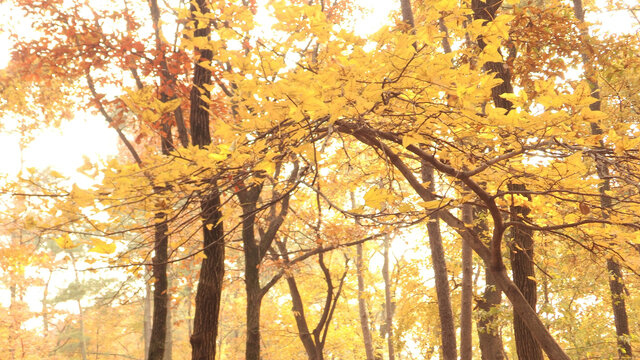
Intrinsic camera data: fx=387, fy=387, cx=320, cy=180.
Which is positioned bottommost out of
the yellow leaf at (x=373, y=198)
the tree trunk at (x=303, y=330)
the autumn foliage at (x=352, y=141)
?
the tree trunk at (x=303, y=330)

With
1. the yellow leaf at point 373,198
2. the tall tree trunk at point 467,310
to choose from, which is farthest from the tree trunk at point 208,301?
the tall tree trunk at point 467,310

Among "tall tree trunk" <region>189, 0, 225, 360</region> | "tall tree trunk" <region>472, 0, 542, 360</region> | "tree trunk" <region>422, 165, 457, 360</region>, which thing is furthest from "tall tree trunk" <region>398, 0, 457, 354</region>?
"tall tree trunk" <region>189, 0, 225, 360</region>

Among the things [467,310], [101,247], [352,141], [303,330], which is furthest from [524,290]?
[303,330]

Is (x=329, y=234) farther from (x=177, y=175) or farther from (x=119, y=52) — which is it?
(x=177, y=175)

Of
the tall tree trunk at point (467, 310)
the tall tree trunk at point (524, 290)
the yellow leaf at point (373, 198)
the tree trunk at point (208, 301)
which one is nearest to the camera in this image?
the yellow leaf at point (373, 198)

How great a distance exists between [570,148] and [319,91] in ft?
4.34

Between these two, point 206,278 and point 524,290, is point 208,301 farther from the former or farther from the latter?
point 524,290

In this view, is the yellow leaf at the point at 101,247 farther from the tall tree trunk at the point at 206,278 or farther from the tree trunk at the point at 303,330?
the tree trunk at the point at 303,330

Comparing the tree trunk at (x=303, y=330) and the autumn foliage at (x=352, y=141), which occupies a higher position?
the autumn foliage at (x=352, y=141)

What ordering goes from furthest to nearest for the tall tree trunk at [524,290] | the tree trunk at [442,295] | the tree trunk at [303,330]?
1. the tree trunk at [303,330]
2. the tree trunk at [442,295]
3. the tall tree trunk at [524,290]

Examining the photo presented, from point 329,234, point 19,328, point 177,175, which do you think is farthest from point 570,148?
point 19,328

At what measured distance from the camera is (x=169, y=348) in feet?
46.9

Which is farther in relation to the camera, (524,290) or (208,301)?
(524,290)

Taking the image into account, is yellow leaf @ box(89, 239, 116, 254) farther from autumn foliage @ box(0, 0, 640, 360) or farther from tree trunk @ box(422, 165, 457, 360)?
tree trunk @ box(422, 165, 457, 360)
